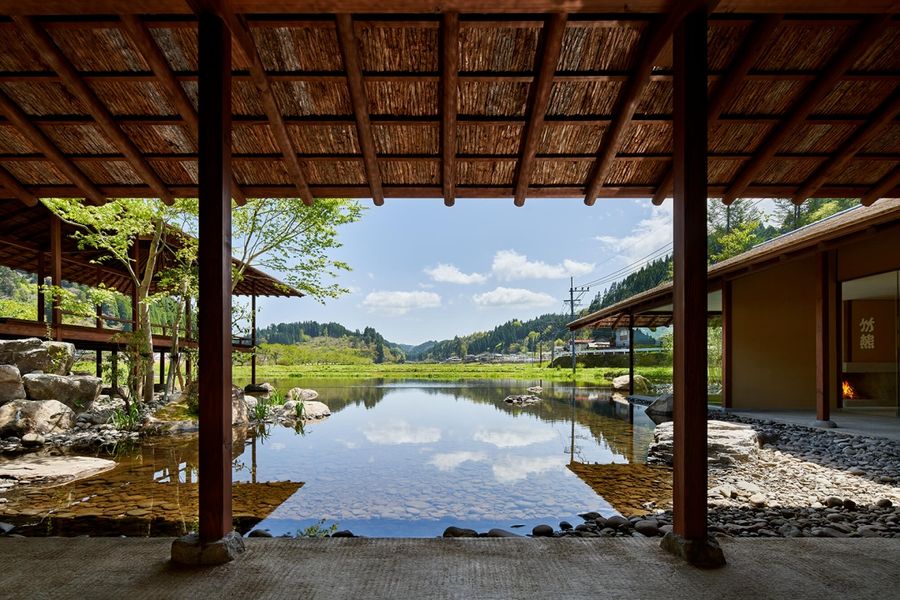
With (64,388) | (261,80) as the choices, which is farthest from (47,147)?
(64,388)

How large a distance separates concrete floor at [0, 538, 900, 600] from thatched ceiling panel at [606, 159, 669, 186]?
8.86 ft

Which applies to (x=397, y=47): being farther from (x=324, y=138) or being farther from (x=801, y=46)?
(x=801, y=46)

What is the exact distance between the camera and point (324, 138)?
12.3 feet

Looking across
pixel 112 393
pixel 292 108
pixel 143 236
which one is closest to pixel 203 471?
pixel 292 108

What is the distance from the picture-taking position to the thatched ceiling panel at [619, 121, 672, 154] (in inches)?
142

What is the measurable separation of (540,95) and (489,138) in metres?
0.63

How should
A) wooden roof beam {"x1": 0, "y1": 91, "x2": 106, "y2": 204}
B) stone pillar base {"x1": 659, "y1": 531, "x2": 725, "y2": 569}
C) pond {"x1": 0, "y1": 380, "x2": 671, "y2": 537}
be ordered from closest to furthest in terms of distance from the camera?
stone pillar base {"x1": 659, "y1": 531, "x2": 725, "y2": 569} → wooden roof beam {"x1": 0, "y1": 91, "x2": 106, "y2": 204} → pond {"x1": 0, "y1": 380, "x2": 671, "y2": 537}

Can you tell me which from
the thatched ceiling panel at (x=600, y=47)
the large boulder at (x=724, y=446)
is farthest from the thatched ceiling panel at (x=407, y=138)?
the large boulder at (x=724, y=446)

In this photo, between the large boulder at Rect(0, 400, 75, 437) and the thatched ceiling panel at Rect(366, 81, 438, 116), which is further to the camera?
the large boulder at Rect(0, 400, 75, 437)

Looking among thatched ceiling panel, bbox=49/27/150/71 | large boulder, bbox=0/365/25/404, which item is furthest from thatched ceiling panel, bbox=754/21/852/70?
large boulder, bbox=0/365/25/404

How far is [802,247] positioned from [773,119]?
19.2 ft

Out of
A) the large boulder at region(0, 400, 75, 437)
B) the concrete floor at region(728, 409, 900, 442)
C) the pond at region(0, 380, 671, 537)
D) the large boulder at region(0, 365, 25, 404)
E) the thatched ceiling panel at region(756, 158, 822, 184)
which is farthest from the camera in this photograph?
the large boulder at region(0, 365, 25, 404)

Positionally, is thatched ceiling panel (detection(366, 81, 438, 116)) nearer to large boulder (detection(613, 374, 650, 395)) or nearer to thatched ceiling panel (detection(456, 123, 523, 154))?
thatched ceiling panel (detection(456, 123, 523, 154))

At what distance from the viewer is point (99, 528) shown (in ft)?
15.5
